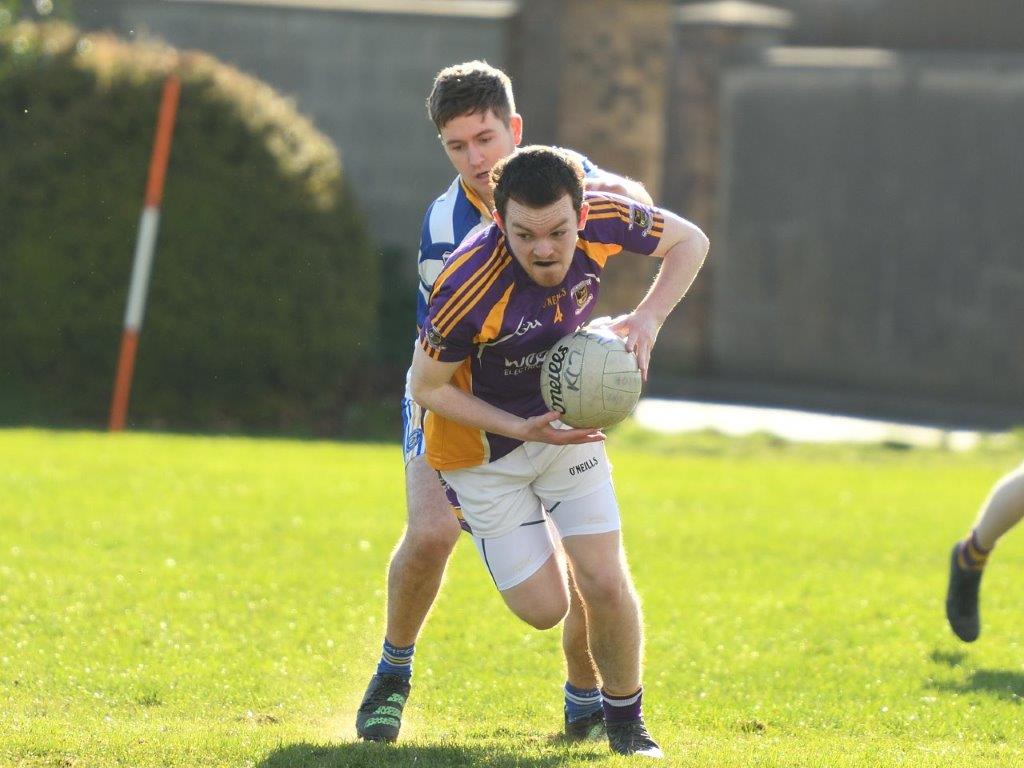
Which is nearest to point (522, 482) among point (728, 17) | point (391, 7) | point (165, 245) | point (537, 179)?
point (537, 179)

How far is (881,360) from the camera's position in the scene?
18031 millimetres

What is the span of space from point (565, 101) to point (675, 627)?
10422 mm

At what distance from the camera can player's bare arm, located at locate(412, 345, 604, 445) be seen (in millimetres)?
5164

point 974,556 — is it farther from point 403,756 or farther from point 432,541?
point 403,756

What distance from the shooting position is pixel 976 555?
7.42 m

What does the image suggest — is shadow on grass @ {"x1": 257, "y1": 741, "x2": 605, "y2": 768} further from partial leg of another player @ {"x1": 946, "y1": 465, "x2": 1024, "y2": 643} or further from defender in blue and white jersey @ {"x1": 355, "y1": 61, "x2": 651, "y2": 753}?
partial leg of another player @ {"x1": 946, "y1": 465, "x2": 1024, "y2": 643}

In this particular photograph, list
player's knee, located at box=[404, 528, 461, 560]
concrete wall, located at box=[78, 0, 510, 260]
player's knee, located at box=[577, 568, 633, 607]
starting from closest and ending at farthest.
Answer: player's knee, located at box=[577, 568, 633, 607]
player's knee, located at box=[404, 528, 461, 560]
concrete wall, located at box=[78, 0, 510, 260]

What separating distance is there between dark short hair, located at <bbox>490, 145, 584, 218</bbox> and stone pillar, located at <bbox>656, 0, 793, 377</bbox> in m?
13.6

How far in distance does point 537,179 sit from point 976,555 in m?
3.50

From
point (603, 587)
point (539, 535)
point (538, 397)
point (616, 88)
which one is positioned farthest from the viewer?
point (616, 88)

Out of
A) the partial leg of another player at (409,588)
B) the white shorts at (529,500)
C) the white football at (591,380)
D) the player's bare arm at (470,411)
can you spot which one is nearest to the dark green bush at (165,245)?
the partial leg of another player at (409,588)

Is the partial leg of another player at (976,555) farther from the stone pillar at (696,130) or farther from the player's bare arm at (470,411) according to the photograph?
the stone pillar at (696,130)

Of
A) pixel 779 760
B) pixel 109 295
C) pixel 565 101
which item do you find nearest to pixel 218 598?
pixel 779 760

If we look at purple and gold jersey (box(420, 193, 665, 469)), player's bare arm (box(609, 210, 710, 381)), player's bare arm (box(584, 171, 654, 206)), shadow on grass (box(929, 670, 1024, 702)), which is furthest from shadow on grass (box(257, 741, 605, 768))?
shadow on grass (box(929, 670, 1024, 702))
